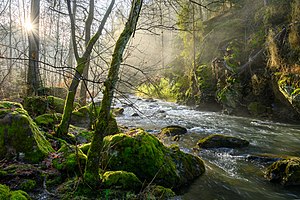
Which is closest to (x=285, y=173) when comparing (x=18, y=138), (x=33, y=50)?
(x=18, y=138)

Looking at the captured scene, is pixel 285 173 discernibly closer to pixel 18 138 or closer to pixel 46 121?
pixel 18 138

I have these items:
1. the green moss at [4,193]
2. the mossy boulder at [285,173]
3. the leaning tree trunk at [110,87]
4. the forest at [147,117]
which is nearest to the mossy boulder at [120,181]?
the forest at [147,117]

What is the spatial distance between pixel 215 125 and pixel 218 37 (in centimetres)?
1059

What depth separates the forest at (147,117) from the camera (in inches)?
145

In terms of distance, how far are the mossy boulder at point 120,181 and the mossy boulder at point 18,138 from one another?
140cm

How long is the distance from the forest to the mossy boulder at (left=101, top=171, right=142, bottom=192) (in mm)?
18

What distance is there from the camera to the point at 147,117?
3.39 m

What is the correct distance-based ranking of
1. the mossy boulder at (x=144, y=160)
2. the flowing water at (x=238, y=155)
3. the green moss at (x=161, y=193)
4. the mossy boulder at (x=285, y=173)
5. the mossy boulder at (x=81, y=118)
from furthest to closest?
1. the mossy boulder at (x=81, y=118)
2. the mossy boulder at (x=285, y=173)
3. the flowing water at (x=238, y=155)
4. the mossy boulder at (x=144, y=160)
5. the green moss at (x=161, y=193)

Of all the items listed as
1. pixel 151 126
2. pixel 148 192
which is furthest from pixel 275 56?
pixel 148 192

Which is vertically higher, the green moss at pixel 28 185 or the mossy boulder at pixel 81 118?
the mossy boulder at pixel 81 118

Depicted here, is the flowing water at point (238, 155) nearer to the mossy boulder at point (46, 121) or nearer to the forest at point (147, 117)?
the forest at point (147, 117)

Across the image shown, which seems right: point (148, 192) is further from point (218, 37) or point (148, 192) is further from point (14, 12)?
point (14, 12)

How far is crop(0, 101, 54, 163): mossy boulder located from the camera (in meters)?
4.21

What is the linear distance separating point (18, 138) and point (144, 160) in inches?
92.5
